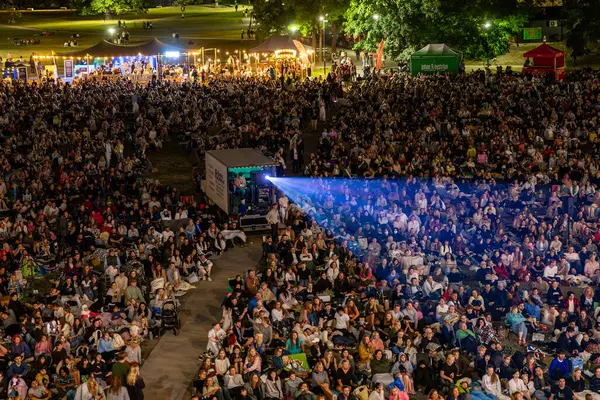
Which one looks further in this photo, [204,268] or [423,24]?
[423,24]

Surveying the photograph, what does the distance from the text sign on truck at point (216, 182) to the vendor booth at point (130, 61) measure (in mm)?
26412

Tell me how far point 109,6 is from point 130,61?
136 ft

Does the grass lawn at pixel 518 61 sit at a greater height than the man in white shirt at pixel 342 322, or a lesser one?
greater

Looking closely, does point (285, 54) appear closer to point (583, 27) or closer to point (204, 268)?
point (583, 27)

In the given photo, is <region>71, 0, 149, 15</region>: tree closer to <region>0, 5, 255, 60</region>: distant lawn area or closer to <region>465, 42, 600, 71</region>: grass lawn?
<region>0, 5, 255, 60</region>: distant lawn area

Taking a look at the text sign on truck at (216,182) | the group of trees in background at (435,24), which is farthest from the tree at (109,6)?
the text sign on truck at (216,182)

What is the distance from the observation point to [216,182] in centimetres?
2756

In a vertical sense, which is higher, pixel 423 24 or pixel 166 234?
pixel 423 24

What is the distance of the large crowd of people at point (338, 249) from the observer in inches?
639

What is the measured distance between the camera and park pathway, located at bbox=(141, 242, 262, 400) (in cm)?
1681

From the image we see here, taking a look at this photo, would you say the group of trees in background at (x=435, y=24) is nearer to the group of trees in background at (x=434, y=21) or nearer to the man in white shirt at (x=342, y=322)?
the group of trees in background at (x=434, y=21)

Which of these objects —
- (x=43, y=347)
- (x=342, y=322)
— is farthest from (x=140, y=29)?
(x=43, y=347)

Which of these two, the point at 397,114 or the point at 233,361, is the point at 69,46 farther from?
the point at 233,361

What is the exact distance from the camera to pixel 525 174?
28.9 meters
